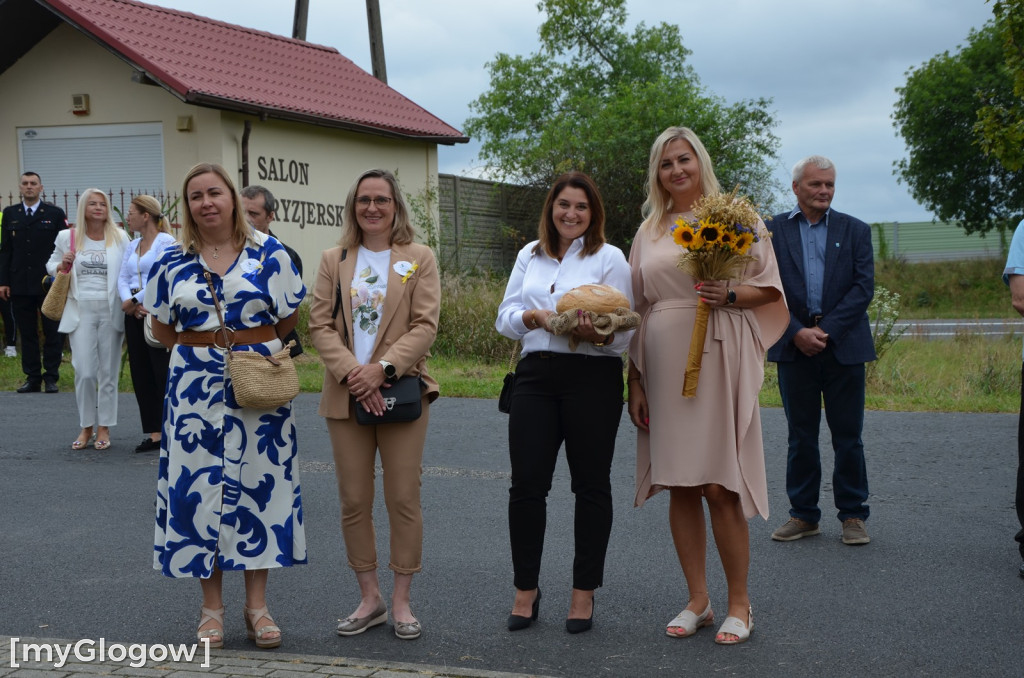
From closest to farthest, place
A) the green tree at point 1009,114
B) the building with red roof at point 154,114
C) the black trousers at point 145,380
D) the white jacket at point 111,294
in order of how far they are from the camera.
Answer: the black trousers at point 145,380
the white jacket at point 111,294
the green tree at point 1009,114
the building with red roof at point 154,114

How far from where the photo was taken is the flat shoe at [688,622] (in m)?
5.14

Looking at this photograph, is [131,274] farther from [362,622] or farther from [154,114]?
[154,114]

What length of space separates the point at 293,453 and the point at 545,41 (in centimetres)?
5312

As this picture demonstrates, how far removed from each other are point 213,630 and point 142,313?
528cm

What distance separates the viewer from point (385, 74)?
29.0 metres

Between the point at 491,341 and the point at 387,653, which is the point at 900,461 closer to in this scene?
the point at 387,653

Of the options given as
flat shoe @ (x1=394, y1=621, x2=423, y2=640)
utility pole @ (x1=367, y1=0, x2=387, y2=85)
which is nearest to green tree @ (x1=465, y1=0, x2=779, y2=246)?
utility pole @ (x1=367, y1=0, x2=387, y2=85)

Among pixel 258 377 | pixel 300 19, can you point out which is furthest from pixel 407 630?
pixel 300 19

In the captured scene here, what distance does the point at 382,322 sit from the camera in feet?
17.2

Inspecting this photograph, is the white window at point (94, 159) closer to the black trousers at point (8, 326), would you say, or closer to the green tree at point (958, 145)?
the black trousers at point (8, 326)

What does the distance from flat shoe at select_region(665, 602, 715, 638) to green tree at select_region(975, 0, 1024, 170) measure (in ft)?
41.7

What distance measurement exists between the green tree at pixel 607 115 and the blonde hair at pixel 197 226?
21792mm

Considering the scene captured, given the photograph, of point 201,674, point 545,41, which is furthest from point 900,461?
point 545,41

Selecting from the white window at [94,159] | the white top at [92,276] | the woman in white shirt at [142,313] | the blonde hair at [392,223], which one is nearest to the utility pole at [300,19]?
the white window at [94,159]
